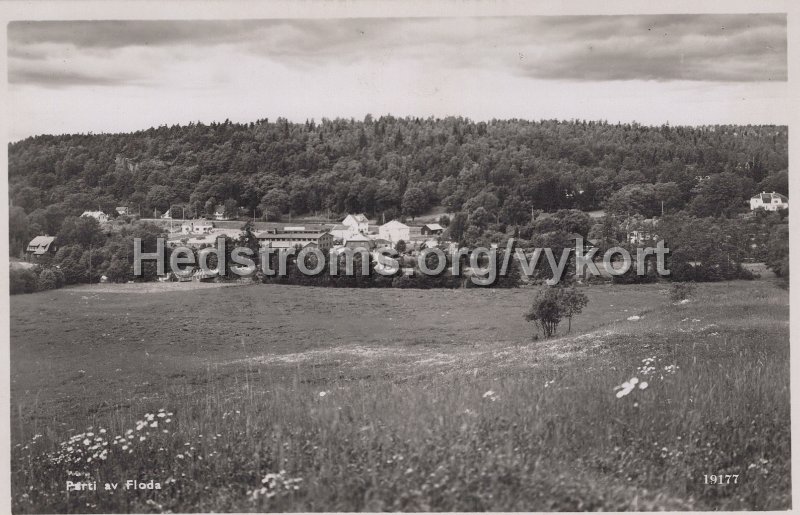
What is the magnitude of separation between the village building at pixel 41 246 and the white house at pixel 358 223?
4507 mm

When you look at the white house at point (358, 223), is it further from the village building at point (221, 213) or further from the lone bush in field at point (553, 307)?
the lone bush in field at point (553, 307)

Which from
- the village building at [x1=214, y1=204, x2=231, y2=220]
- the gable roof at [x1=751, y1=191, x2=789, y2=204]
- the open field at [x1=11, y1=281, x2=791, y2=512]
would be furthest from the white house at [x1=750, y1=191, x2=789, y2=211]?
the village building at [x1=214, y1=204, x2=231, y2=220]

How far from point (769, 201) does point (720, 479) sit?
4644mm

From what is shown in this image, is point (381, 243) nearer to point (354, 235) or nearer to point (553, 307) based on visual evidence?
point (354, 235)

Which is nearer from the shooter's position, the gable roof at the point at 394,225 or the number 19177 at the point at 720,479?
the number 19177 at the point at 720,479

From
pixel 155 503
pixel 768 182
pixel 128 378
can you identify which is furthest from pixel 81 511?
pixel 768 182

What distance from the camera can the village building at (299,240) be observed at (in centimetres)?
1005

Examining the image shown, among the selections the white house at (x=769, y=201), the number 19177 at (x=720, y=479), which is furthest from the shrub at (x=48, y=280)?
the white house at (x=769, y=201)

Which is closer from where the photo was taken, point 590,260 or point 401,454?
point 401,454

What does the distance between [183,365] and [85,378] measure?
1497 millimetres

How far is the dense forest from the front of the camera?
10016mm

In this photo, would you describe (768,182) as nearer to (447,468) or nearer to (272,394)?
(447,468)

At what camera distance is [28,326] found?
9688 millimetres

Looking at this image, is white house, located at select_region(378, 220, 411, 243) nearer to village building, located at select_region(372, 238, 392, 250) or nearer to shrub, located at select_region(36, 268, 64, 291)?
village building, located at select_region(372, 238, 392, 250)
